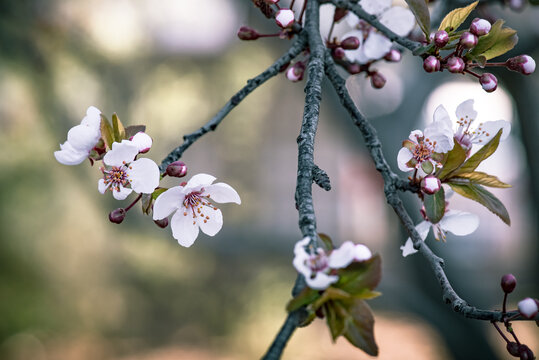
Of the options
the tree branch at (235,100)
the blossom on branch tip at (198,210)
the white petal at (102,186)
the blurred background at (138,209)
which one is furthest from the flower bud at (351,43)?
the blurred background at (138,209)

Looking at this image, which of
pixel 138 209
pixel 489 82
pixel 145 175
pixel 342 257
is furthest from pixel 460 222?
pixel 138 209

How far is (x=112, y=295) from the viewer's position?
489 centimetres

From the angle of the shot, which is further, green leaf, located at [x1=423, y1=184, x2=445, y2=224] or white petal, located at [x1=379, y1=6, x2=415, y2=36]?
white petal, located at [x1=379, y1=6, x2=415, y2=36]

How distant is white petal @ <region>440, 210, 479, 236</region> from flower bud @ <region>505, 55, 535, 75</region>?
8.2 inches

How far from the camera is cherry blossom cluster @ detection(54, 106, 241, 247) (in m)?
0.54

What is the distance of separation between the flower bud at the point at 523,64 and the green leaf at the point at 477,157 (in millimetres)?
169

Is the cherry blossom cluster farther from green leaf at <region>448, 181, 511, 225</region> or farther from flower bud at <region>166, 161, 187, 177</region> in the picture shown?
green leaf at <region>448, 181, 511, 225</region>

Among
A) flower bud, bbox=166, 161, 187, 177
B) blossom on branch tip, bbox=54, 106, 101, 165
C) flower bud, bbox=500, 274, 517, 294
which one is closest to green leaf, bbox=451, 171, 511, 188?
flower bud, bbox=500, 274, 517, 294

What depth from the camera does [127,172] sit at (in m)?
0.54

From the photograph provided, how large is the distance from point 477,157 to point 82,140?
1.55 ft

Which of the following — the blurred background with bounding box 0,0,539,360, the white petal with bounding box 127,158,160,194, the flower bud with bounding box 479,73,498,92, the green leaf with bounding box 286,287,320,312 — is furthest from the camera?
the blurred background with bounding box 0,0,539,360

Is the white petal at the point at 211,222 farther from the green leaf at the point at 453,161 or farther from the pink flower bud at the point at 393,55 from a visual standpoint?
the pink flower bud at the point at 393,55

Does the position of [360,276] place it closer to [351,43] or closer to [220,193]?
[220,193]

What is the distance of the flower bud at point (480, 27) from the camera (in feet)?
1.89
